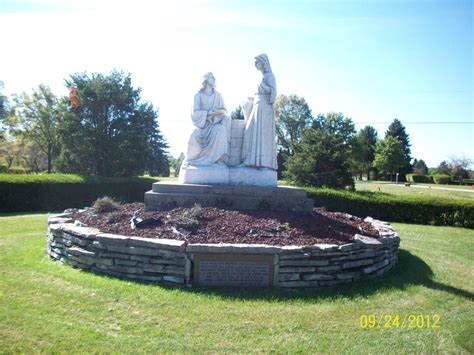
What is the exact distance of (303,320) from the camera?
12.1ft

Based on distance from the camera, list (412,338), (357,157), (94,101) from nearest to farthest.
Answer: (412,338)
(94,101)
(357,157)

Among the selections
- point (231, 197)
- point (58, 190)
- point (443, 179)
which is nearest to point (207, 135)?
point (231, 197)

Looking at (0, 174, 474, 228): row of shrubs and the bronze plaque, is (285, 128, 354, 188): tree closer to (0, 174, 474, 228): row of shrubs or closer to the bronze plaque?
(0, 174, 474, 228): row of shrubs

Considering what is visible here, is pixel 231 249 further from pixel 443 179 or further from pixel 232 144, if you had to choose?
pixel 443 179

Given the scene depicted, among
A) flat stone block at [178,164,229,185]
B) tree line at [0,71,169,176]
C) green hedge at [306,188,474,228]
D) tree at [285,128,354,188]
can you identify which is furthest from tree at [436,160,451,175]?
flat stone block at [178,164,229,185]

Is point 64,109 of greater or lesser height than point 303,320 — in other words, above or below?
above

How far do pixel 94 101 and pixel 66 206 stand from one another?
25.1 feet

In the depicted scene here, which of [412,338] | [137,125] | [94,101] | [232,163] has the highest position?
[94,101]

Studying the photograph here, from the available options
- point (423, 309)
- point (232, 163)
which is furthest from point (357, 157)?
point (423, 309)

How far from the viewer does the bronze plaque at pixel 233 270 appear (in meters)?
4.53

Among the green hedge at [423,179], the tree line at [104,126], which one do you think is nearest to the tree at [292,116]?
the green hedge at [423,179]

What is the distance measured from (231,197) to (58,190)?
9613 mm

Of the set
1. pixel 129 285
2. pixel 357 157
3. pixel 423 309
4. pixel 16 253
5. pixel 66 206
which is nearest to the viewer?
pixel 423 309

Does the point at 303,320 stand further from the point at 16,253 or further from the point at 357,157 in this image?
the point at 357,157
